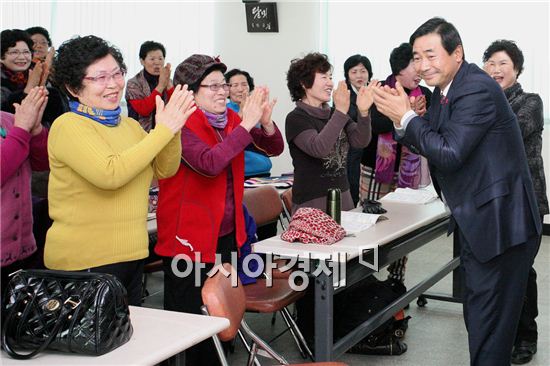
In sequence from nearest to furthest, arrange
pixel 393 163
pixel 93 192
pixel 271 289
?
pixel 93 192 < pixel 271 289 < pixel 393 163

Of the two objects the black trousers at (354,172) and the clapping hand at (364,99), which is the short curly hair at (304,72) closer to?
the clapping hand at (364,99)

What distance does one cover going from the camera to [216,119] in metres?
2.73

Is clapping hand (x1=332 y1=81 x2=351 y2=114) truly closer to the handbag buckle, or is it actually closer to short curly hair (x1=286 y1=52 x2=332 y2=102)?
short curly hair (x1=286 y1=52 x2=332 y2=102)

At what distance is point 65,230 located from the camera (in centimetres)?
214

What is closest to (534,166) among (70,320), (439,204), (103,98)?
(439,204)

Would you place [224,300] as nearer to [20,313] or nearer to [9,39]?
[20,313]

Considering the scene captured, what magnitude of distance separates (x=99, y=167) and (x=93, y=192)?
0.42 ft

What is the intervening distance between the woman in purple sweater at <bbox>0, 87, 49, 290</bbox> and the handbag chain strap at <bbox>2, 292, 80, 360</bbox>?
0.77 m

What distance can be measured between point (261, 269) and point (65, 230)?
1.24 meters

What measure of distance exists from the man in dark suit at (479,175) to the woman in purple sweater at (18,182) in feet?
4.06

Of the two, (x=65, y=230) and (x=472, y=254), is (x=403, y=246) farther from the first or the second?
(x=65, y=230)

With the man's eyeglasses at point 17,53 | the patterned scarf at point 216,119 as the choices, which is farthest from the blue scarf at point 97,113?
the man's eyeglasses at point 17,53

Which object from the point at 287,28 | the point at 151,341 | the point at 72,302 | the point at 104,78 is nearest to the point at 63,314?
the point at 72,302

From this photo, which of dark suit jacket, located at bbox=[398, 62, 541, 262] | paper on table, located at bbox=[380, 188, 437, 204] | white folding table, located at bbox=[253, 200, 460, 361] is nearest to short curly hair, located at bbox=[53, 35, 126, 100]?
white folding table, located at bbox=[253, 200, 460, 361]
